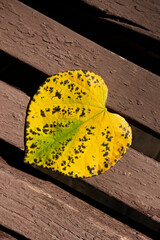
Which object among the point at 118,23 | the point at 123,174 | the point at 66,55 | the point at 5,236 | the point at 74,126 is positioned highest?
the point at 118,23

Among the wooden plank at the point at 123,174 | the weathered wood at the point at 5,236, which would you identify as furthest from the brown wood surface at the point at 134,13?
the weathered wood at the point at 5,236

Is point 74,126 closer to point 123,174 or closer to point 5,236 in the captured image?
point 123,174

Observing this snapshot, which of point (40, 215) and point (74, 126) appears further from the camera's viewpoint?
point (40, 215)

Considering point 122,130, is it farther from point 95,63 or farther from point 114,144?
point 95,63

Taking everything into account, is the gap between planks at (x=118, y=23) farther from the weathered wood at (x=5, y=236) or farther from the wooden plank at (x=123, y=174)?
the weathered wood at (x=5, y=236)

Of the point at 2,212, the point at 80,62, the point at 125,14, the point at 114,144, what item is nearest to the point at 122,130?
the point at 114,144

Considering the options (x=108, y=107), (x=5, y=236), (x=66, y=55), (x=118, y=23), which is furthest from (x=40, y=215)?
(x=118, y=23)
